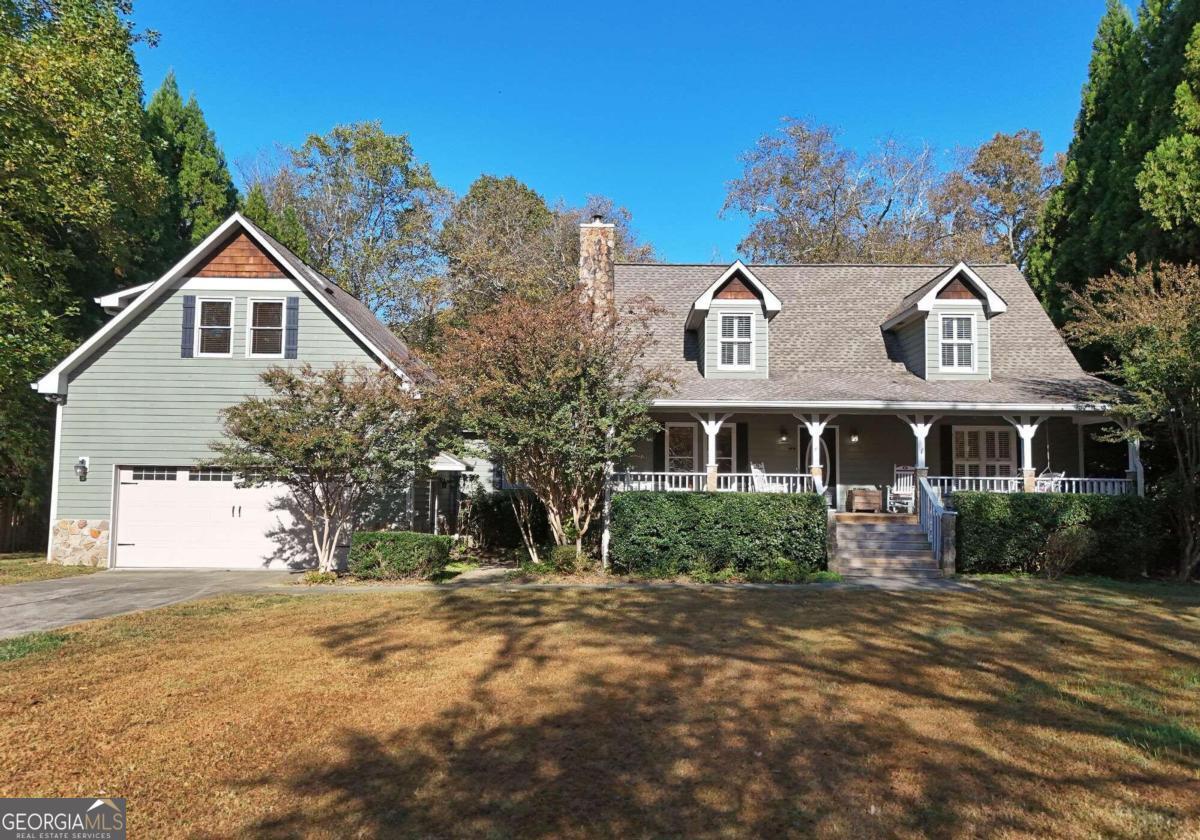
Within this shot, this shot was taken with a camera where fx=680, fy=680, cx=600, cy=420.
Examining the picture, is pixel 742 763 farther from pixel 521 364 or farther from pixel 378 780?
pixel 521 364

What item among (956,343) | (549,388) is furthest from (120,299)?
(956,343)

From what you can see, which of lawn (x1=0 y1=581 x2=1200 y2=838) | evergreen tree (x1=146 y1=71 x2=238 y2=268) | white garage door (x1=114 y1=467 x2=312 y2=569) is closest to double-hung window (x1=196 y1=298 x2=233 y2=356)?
white garage door (x1=114 y1=467 x2=312 y2=569)

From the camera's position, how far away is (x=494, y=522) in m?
17.0

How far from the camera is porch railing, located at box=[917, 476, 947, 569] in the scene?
13000 mm

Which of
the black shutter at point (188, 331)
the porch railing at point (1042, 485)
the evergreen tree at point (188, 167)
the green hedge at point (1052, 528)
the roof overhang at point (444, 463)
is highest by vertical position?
the evergreen tree at point (188, 167)

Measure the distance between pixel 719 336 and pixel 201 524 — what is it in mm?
12274

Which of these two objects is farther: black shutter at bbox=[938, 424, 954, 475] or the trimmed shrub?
the trimmed shrub

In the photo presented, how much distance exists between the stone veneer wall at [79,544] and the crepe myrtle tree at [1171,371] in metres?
20.3

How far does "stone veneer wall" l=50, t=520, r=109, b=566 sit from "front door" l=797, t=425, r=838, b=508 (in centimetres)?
1562

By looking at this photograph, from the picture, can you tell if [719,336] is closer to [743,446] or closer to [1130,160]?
[743,446]

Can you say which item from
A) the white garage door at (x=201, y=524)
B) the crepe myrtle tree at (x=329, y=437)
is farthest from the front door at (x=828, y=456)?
the white garage door at (x=201, y=524)

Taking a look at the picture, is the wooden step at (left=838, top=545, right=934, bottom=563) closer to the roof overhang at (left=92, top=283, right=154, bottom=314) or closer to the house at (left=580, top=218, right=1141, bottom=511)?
the house at (left=580, top=218, right=1141, bottom=511)

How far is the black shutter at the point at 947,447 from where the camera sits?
644 inches

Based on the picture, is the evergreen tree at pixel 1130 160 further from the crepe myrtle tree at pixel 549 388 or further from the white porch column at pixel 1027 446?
the crepe myrtle tree at pixel 549 388
